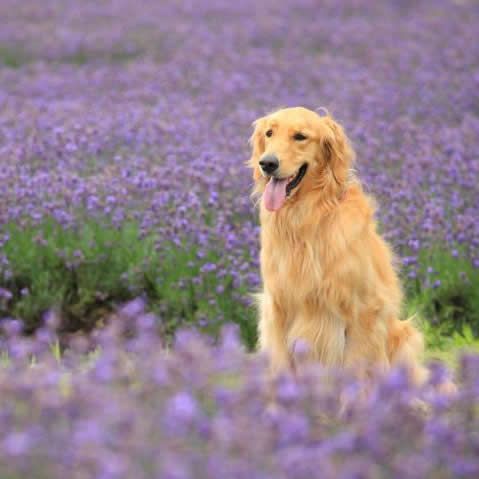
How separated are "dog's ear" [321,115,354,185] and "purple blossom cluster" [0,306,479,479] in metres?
1.59

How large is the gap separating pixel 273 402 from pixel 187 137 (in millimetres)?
5775

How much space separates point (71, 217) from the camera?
6.12 metres

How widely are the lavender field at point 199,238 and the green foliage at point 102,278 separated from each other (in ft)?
0.04

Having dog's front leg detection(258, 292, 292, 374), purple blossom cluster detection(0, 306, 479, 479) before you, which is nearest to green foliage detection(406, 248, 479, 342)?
dog's front leg detection(258, 292, 292, 374)

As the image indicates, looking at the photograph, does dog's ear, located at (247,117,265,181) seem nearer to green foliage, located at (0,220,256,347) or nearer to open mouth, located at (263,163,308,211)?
open mouth, located at (263,163,308,211)

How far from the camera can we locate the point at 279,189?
4023 millimetres

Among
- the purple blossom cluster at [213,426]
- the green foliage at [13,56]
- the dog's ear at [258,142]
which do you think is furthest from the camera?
the green foliage at [13,56]

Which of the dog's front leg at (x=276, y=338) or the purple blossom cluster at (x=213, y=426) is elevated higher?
the purple blossom cluster at (x=213, y=426)

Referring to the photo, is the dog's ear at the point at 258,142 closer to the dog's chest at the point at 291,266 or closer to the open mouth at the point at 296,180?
the open mouth at the point at 296,180

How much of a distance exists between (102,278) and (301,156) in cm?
235

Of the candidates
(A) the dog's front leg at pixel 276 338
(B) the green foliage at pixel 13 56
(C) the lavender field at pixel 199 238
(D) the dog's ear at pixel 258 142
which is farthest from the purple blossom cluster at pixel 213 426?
(B) the green foliage at pixel 13 56

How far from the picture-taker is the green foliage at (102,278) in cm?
576

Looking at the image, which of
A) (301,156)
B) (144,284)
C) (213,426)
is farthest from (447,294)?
(213,426)

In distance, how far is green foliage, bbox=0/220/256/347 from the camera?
5.76 metres
